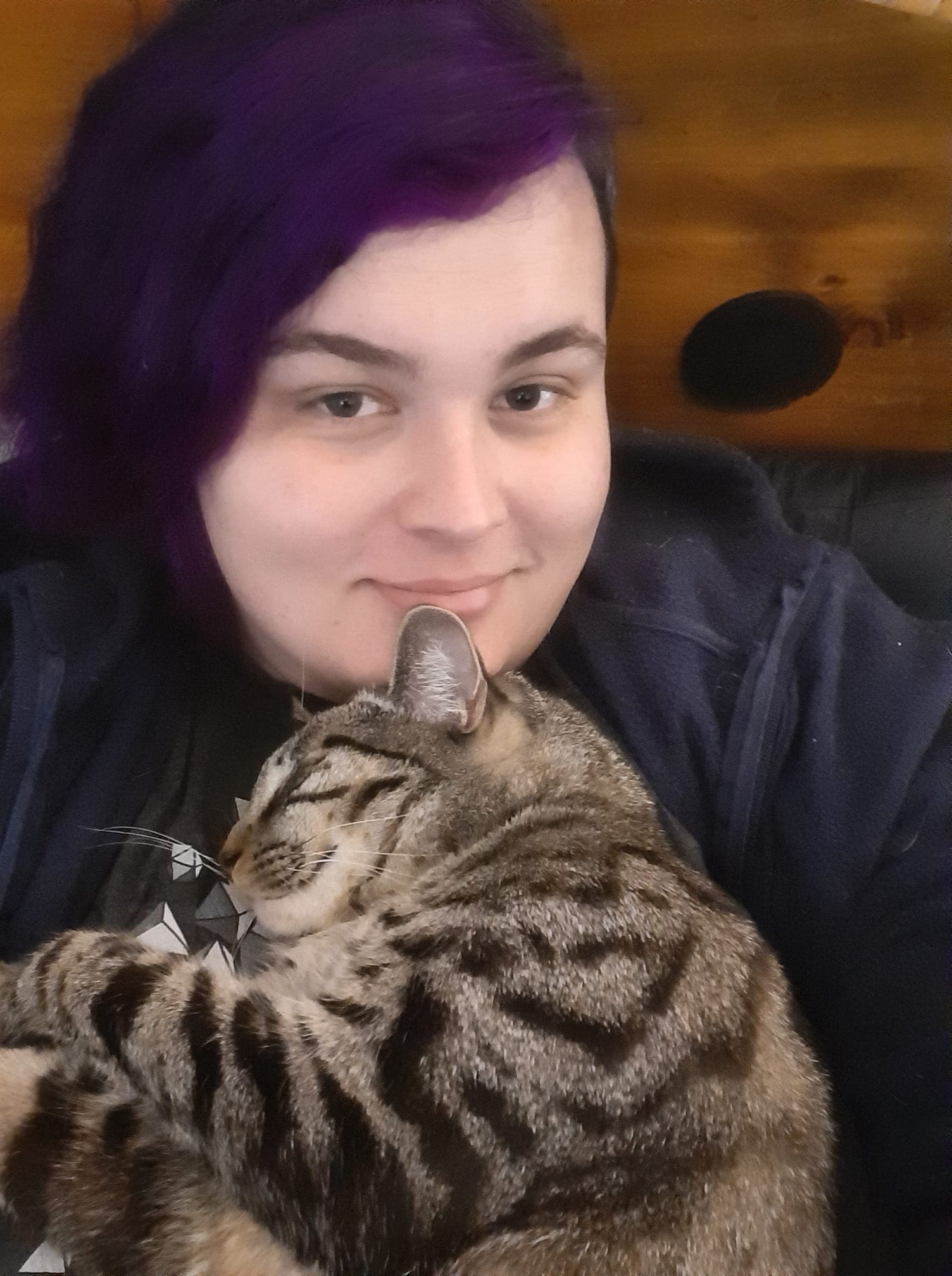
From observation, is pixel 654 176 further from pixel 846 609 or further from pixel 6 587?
pixel 6 587

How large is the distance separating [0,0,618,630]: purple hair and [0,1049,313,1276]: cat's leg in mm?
457

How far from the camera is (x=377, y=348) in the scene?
0.56 metres

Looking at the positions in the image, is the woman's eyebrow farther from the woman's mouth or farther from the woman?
the woman's mouth

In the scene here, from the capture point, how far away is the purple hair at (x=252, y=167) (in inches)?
21.7

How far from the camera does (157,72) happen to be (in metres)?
0.59

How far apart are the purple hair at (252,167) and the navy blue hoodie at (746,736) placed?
0.19 metres

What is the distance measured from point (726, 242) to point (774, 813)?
1.52ft

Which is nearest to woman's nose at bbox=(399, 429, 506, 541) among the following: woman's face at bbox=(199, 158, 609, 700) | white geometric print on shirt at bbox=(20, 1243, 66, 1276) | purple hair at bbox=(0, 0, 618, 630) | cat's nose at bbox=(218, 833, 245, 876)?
woman's face at bbox=(199, 158, 609, 700)

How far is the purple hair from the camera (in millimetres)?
551

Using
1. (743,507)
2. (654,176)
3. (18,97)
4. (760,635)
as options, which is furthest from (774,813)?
(18,97)

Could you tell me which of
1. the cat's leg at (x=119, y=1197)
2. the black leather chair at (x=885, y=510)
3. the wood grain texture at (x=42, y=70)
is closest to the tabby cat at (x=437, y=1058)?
the cat's leg at (x=119, y=1197)

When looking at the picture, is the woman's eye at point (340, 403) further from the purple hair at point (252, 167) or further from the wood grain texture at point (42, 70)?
the wood grain texture at point (42, 70)

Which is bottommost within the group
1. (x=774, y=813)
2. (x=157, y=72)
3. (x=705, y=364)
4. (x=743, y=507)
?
(x=774, y=813)

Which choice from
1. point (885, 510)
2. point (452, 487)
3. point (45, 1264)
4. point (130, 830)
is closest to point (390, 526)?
point (452, 487)
